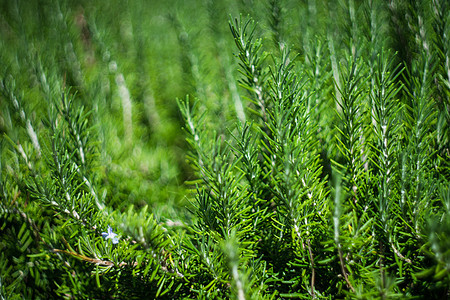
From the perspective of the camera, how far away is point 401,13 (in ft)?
1.90

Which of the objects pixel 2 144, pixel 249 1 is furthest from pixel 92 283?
pixel 249 1

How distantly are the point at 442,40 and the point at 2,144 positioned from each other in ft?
2.65

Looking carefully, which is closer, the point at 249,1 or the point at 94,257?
the point at 94,257

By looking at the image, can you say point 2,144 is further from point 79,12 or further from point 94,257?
point 79,12

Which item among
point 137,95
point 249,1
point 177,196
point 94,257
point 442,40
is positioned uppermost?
point 249,1

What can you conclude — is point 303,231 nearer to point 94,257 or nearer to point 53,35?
point 94,257

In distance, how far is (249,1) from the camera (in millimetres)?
1013

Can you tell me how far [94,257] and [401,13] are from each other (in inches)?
29.5

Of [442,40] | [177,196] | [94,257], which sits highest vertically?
[442,40]

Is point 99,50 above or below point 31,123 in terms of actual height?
above

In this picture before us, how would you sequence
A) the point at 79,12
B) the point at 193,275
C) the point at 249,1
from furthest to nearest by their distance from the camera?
the point at 79,12 → the point at 249,1 → the point at 193,275

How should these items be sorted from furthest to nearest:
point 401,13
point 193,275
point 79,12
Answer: point 79,12 → point 401,13 → point 193,275

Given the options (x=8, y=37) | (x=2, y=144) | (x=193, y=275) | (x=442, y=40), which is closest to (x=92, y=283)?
(x=193, y=275)

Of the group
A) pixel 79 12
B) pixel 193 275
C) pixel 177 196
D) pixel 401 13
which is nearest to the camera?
pixel 193 275
